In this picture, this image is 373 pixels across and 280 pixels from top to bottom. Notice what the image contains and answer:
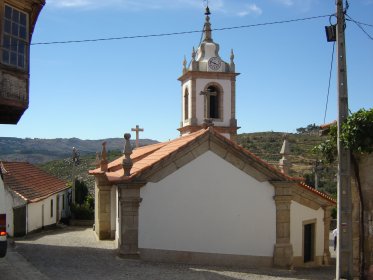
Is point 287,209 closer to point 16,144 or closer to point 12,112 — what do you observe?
point 12,112

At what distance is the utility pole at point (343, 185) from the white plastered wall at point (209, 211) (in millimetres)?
5021

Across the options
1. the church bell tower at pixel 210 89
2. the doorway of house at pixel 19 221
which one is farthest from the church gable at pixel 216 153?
the church bell tower at pixel 210 89

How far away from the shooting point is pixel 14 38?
39.9ft

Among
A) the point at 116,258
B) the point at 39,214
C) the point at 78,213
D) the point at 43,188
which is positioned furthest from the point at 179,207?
the point at 78,213

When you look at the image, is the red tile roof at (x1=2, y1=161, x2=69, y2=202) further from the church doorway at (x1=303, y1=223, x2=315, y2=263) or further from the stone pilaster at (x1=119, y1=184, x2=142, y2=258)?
the church doorway at (x1=303, y1=223, x2=315, y2=263)

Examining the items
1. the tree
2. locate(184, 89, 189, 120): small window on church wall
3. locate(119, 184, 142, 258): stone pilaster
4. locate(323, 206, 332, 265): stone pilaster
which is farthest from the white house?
the tree

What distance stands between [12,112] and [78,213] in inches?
695

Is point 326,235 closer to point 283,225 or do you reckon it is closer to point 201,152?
point 283,225

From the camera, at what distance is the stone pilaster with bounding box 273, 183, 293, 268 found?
49.5ft

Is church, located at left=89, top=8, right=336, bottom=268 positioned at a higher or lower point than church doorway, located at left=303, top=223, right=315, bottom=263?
higher

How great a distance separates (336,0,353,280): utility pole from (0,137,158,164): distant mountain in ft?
185

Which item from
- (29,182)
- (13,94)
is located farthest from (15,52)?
(29,182)

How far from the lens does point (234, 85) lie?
26.5m

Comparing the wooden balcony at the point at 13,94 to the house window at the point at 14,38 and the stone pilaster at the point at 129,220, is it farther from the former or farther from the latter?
the stone pilaster at the point at 129,220
